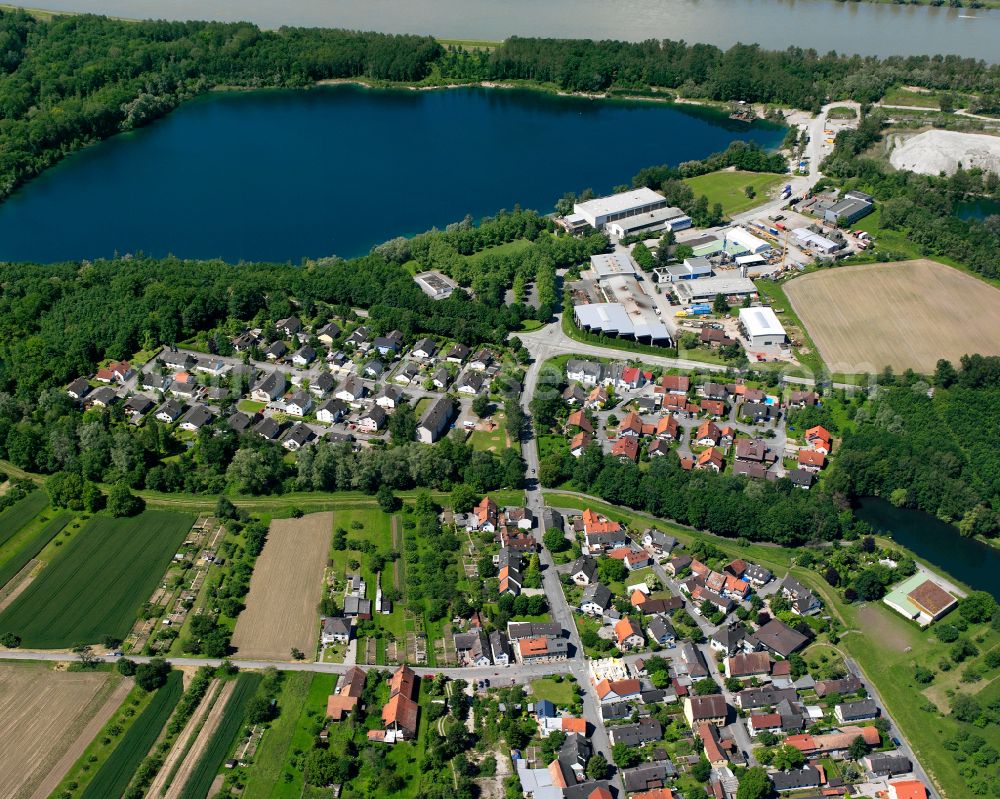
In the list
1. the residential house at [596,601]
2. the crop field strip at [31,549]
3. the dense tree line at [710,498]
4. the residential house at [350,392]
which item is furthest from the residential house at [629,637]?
the crop field strip at [31,549]

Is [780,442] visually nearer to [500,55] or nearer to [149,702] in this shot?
[149,702]

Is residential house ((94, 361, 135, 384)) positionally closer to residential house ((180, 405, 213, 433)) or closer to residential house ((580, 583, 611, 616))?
residential house ((180, 405, 213, 433))

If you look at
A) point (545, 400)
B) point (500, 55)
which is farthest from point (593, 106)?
point (545, 400)

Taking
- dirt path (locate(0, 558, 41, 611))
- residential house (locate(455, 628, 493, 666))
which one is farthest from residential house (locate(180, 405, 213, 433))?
residential house (locate(455, 628, 493, 666))

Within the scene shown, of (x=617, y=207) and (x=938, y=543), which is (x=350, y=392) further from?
(x=938, y=543)

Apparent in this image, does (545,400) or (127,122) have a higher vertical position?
(127,122)
